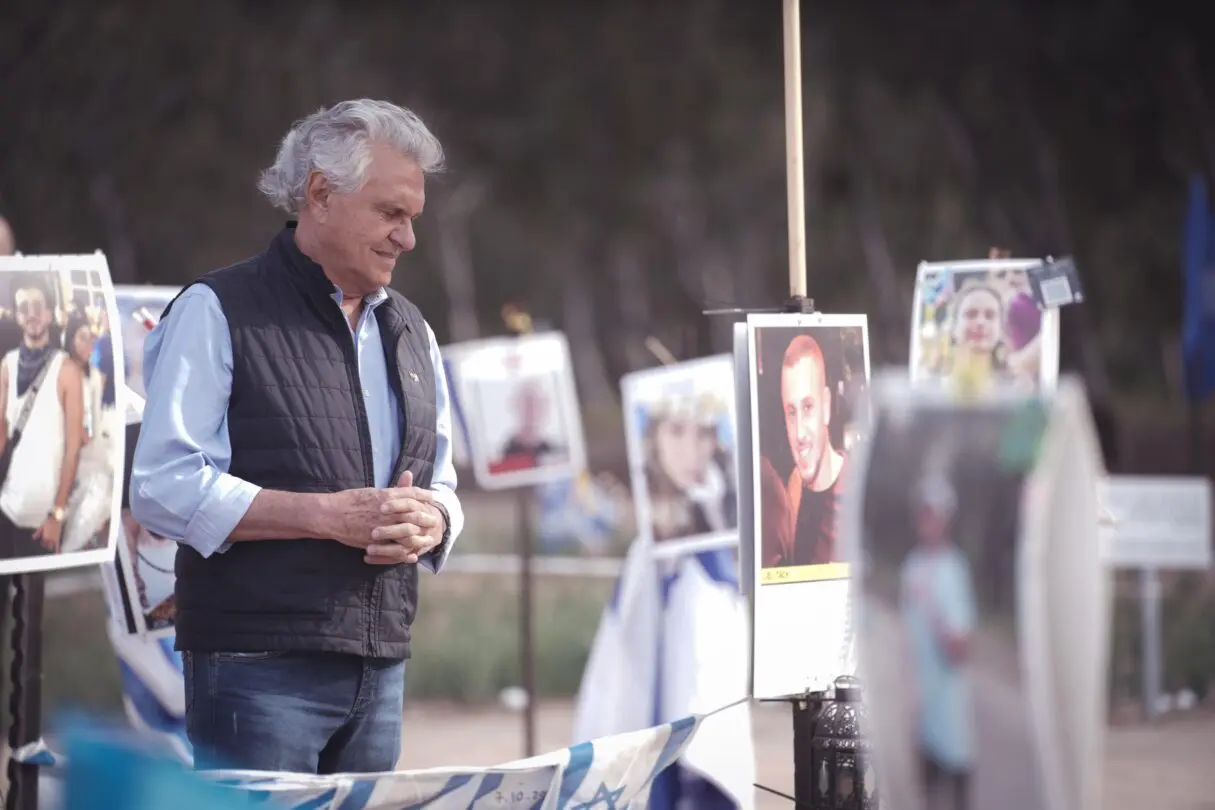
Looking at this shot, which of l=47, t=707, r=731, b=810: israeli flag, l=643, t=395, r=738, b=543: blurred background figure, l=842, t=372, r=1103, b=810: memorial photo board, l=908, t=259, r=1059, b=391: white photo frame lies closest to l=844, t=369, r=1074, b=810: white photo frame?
l=842, t=372, r=1103, b=810: memorial photo board

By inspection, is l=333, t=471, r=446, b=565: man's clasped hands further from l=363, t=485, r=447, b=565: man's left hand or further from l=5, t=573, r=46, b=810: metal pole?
l=5, t=573, r=46, b=810: metal pole

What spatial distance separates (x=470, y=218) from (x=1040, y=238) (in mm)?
12064

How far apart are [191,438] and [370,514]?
0.87ft

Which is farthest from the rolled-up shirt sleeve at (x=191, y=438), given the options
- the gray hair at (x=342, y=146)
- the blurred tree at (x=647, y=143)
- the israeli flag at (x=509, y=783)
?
the blurred tree at (x=647, y=143)

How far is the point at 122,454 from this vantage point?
2.76 metres

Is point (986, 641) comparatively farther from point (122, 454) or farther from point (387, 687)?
point (122, 454)

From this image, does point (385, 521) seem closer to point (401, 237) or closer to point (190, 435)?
point (190, 435)

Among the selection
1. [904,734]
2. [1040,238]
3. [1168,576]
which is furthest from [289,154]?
[1040,238]

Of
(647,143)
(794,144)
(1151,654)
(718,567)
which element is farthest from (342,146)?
(647,143)

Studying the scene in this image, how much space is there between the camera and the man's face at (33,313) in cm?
266

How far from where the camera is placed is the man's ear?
2.22 meters

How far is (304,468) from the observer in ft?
6.99

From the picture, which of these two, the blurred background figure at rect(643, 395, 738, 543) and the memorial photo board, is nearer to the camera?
the memorial photo board

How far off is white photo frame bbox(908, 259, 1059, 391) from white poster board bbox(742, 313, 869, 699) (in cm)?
74
